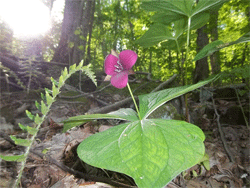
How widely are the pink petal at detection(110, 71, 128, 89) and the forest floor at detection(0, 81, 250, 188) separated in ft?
1.43

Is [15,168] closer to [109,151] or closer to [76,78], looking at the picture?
[109,151]

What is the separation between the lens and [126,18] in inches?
255

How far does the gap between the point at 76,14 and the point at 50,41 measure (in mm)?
954

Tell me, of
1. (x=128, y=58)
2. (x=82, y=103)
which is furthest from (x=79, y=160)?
(x=82, y=103)

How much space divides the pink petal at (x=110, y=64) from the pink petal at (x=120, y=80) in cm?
3

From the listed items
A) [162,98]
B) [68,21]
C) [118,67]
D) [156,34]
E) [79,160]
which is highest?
[68,21]

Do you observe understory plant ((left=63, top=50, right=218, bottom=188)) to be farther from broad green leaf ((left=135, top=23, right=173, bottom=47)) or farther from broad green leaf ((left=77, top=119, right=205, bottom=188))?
broad green leaf ((left=135, top=23, right=173, bottom=47))

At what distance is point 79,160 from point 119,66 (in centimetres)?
71

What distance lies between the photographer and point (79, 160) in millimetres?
1032

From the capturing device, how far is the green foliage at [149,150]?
1.61 ft

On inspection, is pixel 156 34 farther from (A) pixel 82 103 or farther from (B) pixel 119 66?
(A) pixel 82 103

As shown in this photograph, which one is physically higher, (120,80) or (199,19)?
(199,19)

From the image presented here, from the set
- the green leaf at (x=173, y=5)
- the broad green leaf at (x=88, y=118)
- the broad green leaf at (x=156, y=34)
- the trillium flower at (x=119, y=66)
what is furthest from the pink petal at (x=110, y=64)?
the broad green leaf at (x=156, y=34)

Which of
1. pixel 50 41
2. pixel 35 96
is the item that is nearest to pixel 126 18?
pixel 50 41
